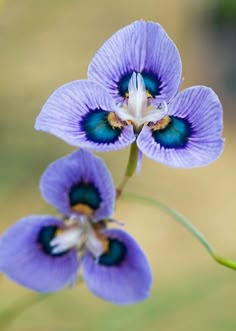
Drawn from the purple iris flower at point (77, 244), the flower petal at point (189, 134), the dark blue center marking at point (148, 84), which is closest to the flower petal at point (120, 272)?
the purple iris flower at point (77, 244)

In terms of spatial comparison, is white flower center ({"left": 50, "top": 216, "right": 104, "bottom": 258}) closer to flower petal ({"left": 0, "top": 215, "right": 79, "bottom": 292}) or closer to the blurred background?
flower petal ({"left": 0, "top": 215, "right": 79, "bottom": 292})

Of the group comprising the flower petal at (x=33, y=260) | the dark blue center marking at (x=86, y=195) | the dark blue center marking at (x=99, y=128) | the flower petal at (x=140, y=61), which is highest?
the flower petal at (x=140, y=61)

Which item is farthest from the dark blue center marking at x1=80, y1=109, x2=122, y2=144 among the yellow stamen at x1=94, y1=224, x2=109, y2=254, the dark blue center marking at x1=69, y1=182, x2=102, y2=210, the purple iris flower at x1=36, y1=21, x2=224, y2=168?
the yellow stamen at x1=94, y1=224, x2=109, y2=254

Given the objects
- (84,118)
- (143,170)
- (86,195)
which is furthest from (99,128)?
(143,170)

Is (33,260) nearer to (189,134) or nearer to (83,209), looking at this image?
(83,209)

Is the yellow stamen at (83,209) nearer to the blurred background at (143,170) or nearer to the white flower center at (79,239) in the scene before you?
the white flower center at (79,239)

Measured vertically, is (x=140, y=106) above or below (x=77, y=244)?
above
